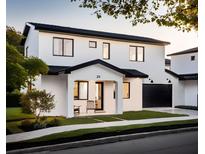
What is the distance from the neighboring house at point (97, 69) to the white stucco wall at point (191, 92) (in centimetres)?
25

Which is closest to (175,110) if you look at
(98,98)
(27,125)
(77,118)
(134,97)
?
(134,97)

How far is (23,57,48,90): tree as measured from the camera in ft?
12.5

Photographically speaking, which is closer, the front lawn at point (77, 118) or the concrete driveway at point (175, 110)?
the front lawn at point (77, 118)

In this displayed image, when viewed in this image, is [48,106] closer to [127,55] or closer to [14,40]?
[14,40]

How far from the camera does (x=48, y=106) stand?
3887 millimetres

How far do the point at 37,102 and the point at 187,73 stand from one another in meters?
2.53

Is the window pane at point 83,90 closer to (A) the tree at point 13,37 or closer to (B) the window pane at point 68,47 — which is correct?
(B) the window pane at point 68,47

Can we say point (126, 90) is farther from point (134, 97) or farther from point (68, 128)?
point (68, 128)

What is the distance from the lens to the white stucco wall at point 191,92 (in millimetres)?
4859

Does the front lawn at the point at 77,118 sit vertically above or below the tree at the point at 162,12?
below

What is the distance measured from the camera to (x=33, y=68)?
12.6 feet

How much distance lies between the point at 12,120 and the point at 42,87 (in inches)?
21.9

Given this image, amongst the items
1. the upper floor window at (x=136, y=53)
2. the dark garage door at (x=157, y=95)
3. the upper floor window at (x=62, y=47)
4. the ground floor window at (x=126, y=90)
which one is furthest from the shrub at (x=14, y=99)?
the upper floor window at (x=136, y=53)
